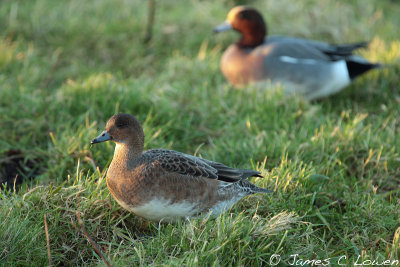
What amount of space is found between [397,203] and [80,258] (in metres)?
1.97

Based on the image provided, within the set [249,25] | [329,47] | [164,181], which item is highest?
[249,25]

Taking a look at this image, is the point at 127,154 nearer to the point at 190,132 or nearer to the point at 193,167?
the point at 193,167

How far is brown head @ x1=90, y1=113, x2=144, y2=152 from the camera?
Result: 9.32 feet

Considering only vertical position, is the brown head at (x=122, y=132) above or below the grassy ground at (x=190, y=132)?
above

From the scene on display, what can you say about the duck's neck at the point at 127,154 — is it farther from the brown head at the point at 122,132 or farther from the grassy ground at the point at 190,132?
the grassy ground at the point at 190,132

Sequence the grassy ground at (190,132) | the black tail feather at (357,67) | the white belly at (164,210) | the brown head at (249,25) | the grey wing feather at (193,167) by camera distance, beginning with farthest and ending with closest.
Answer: the brown head at (249,25) < the black tail feather at (357,67) < the grey wing feather at (193,167) < the white belly at (164,210) < the grassy ground at (190,132)

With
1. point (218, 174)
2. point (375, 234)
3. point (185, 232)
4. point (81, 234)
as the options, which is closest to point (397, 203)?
point (375, 234)

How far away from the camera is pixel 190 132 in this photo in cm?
412

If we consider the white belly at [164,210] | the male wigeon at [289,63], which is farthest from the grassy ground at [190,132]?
the male wigeon at [289,63]

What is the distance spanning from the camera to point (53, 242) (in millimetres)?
2639

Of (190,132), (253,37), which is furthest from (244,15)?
(190,132)

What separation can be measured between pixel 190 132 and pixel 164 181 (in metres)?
1.46

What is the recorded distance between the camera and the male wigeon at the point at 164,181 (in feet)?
8.73

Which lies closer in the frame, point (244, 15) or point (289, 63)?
point (289, 63)
